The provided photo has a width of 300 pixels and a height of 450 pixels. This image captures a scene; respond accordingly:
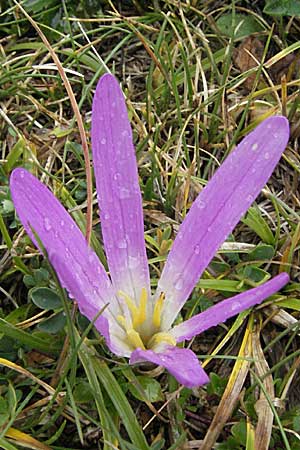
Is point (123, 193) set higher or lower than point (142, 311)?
higher

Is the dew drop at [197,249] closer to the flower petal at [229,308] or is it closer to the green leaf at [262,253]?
the flower petal at [229,308]

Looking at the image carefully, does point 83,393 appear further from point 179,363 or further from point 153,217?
point 153,217

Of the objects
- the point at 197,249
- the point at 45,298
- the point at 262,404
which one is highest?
the point at 197,249

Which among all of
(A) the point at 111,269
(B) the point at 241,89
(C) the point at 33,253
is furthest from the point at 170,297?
(B) the point at 241,89

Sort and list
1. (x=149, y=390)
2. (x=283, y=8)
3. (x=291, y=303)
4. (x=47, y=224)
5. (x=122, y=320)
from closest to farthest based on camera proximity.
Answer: (x=47, y=224) → (x=122, y=320) → (x=149, y=390) → (x=291, y=303) → (x=283, y=8)

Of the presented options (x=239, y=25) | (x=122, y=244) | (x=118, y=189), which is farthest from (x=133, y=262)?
(x=239, y=25)

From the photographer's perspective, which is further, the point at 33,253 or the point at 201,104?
the point at 201,104

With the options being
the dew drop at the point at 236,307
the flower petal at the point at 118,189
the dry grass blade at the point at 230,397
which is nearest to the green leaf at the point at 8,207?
the flower petal at the point at 118,189

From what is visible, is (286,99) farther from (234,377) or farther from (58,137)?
(234,377)
